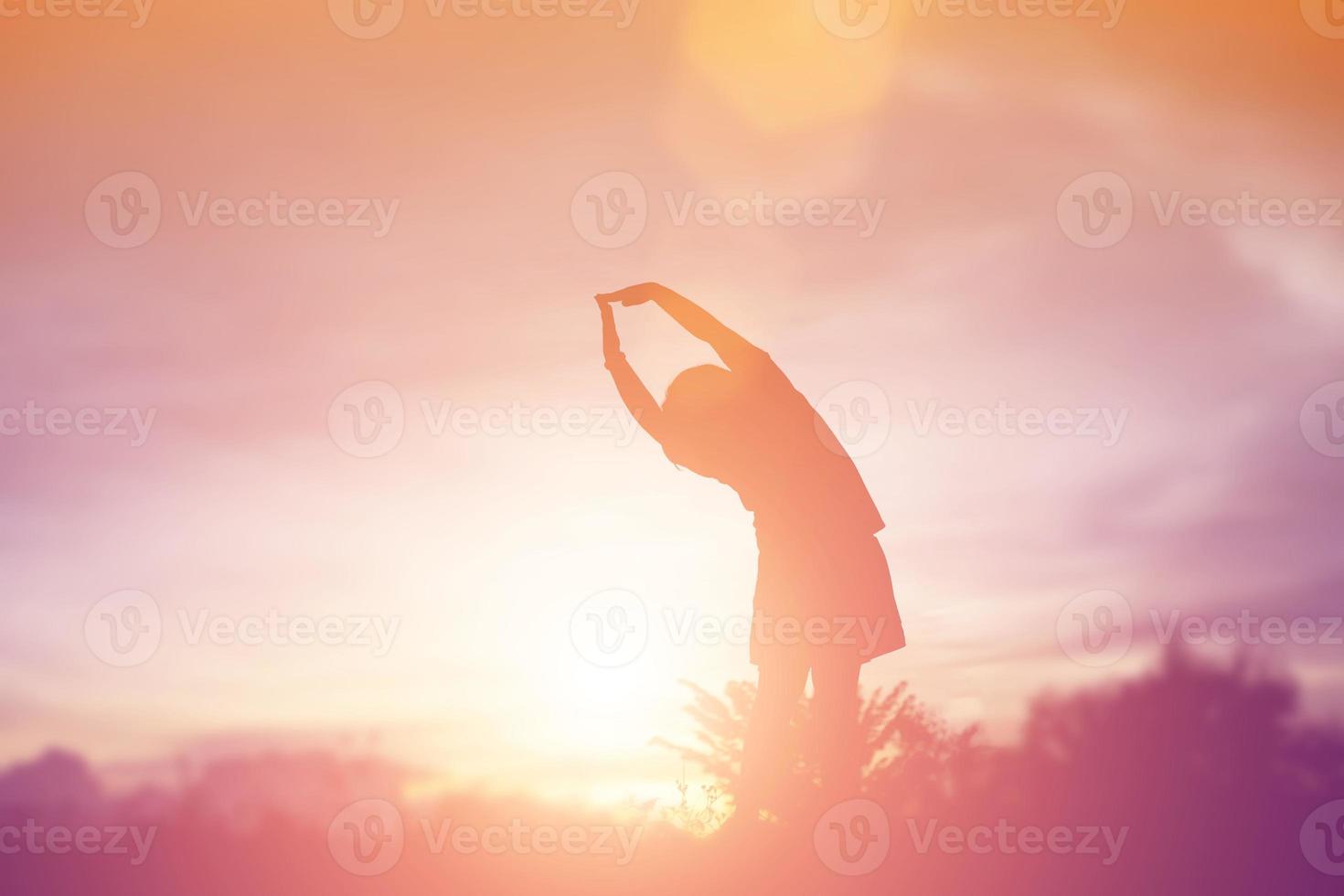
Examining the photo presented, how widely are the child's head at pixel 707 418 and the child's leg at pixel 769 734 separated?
2.14 metres

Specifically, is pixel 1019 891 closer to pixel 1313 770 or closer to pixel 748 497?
pixel 748 497

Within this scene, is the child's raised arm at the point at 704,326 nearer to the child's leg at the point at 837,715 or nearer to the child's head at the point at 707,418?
the child's head at the point at 707,418

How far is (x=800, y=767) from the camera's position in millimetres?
10742

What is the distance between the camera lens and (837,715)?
10961 millimetres

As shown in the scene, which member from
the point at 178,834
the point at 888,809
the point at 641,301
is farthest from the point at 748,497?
the point at 178,834

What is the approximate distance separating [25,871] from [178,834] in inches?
64.9

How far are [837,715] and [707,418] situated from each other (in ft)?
10.9

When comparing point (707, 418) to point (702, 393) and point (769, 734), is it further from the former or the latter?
point (769, 734)

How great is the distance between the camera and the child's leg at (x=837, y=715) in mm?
10844

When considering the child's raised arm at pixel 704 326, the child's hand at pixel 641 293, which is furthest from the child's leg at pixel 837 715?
the child's hand at pixel 641 293

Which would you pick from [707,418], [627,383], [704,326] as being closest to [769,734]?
[707,418]

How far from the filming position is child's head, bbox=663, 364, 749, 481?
441 inches

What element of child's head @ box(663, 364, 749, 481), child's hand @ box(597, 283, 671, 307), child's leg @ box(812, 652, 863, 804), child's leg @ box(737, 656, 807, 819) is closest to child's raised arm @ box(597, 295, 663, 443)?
child's head @ box(663, 364, 749, 481)

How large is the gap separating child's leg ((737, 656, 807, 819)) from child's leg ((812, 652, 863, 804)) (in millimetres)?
237
